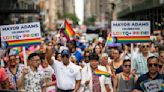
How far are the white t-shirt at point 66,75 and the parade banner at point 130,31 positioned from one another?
1.87 m

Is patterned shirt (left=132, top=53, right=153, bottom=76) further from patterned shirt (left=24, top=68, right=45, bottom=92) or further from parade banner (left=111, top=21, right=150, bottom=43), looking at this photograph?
patterned shirt (left=24, top=68, right=45, bottom=92)

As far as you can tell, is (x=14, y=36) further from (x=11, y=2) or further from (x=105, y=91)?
(x=11, y=2)

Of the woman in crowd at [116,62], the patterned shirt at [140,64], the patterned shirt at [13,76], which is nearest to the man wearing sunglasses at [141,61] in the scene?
the patterned shirt at [140,64]

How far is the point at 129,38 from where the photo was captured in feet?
39.6

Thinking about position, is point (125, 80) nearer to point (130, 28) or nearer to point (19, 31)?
point (130, 28)

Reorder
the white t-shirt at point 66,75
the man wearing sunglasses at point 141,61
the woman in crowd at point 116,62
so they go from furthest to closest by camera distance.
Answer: the man wearing sunglasses at point 141,61
the woman in crowd at point 116,62
the white t-shirt at point 66,75

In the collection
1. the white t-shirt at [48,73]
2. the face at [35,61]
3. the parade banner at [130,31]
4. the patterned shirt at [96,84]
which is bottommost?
the patterned shirt at [96,84]

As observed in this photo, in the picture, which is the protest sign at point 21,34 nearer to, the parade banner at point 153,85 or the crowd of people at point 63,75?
the crowd of people at point 63,75

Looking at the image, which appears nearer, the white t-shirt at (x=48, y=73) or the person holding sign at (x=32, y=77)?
the person holding sign at (x=32, y=77)

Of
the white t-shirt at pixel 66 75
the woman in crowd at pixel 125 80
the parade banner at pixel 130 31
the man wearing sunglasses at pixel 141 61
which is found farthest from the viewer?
the parade banner at pixel 130 31

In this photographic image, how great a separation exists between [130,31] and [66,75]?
226 cm

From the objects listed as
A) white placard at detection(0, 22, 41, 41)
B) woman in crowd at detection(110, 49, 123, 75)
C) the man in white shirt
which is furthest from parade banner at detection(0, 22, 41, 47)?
woman in crowd at detection(110, 49, 123, 75)

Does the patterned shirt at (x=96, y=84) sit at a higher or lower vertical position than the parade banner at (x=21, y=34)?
lower

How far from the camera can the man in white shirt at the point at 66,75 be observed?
10445mm
